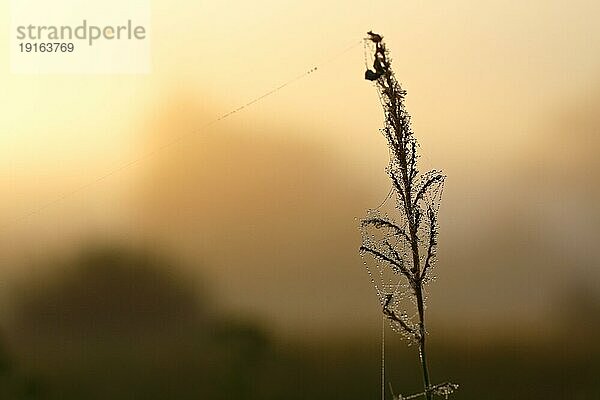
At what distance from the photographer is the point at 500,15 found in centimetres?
187

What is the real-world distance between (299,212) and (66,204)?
24.4 inches

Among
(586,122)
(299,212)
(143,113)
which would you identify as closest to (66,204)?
(143,113)

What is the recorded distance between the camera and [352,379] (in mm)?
1835

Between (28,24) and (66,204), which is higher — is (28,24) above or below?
above

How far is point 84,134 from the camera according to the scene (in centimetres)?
186

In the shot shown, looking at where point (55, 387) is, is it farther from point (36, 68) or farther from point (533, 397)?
point (533, 397)

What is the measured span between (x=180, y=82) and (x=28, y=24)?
44cm

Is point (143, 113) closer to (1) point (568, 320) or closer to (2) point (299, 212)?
(2) point (299, 212)

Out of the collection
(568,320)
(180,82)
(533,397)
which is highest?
(180,82)

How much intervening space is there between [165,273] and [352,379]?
1.87 feet

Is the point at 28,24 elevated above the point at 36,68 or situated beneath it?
elevated above

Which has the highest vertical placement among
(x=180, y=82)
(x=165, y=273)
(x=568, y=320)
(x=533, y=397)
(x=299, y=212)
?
(x=180, y=82)

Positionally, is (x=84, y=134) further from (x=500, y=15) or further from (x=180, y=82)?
(x=500, y=15)

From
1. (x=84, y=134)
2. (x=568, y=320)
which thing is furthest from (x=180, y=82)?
(x=568, y=320)
